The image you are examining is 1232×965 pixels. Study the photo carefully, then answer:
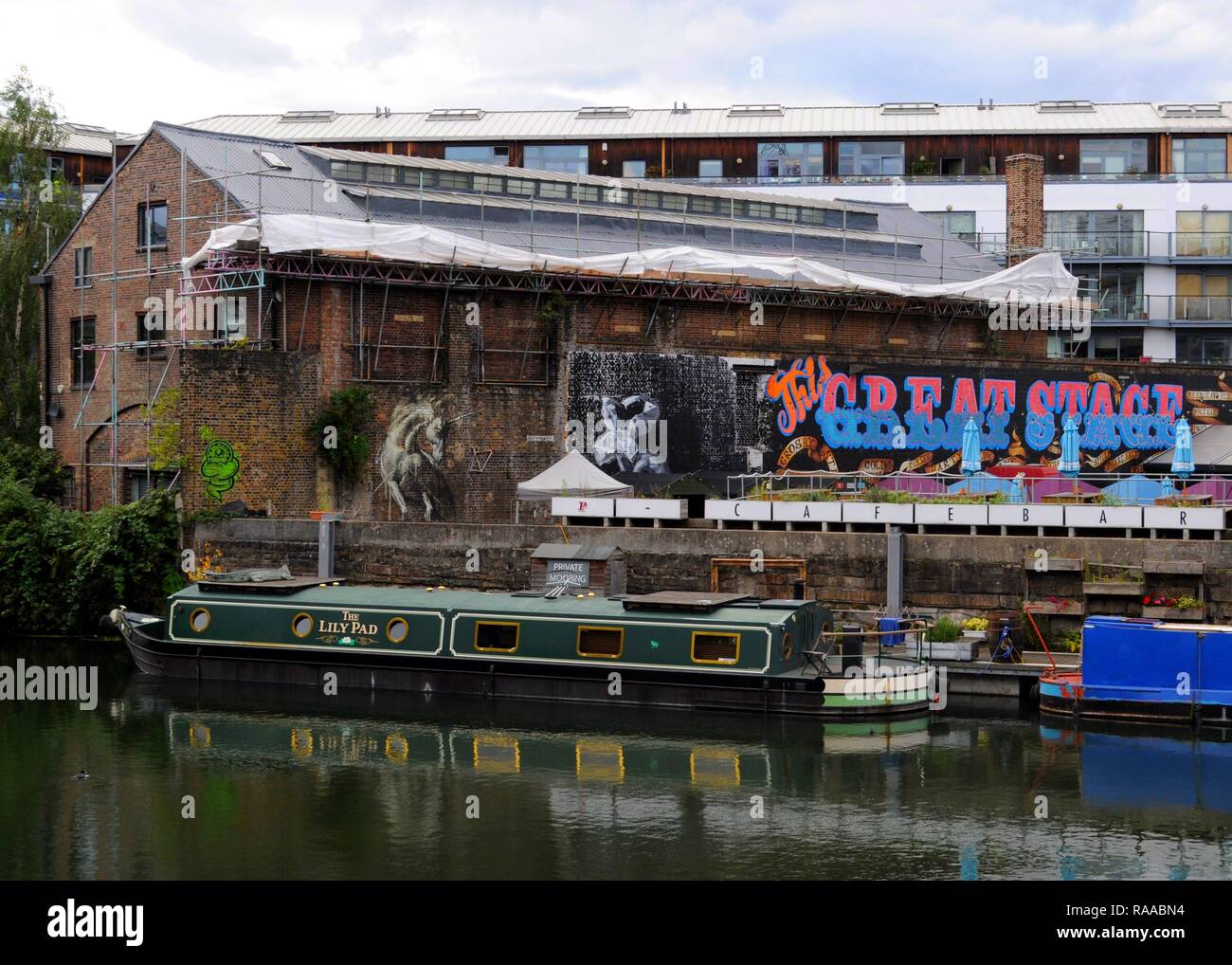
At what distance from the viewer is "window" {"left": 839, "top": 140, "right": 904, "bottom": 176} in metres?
66.1

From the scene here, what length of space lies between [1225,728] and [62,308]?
35957mm

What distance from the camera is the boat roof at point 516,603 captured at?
103ft

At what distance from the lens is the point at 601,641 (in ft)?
105

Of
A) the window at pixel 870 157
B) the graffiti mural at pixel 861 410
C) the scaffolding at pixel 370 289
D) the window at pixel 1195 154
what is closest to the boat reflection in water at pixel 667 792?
the scaffolding at pixel 370 289

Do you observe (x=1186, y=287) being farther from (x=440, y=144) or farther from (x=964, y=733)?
(x=964, y=733)

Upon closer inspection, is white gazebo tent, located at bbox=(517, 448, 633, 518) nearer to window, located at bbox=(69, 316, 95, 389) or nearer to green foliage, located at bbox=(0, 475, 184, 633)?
green foliage, located at bbox=(0, 475, 184, 633)

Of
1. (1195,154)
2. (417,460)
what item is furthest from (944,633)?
(1195,154)

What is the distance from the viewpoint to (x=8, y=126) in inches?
2037

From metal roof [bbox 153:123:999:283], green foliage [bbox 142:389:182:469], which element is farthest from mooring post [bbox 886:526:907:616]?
green foliage [bbox 142:389:182:469]

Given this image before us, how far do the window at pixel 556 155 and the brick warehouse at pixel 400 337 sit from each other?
15.4m

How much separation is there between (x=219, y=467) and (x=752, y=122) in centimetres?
3521

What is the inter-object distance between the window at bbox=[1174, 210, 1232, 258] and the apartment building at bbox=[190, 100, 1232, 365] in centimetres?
6

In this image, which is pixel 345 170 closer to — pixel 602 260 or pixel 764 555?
pixel 602 260
